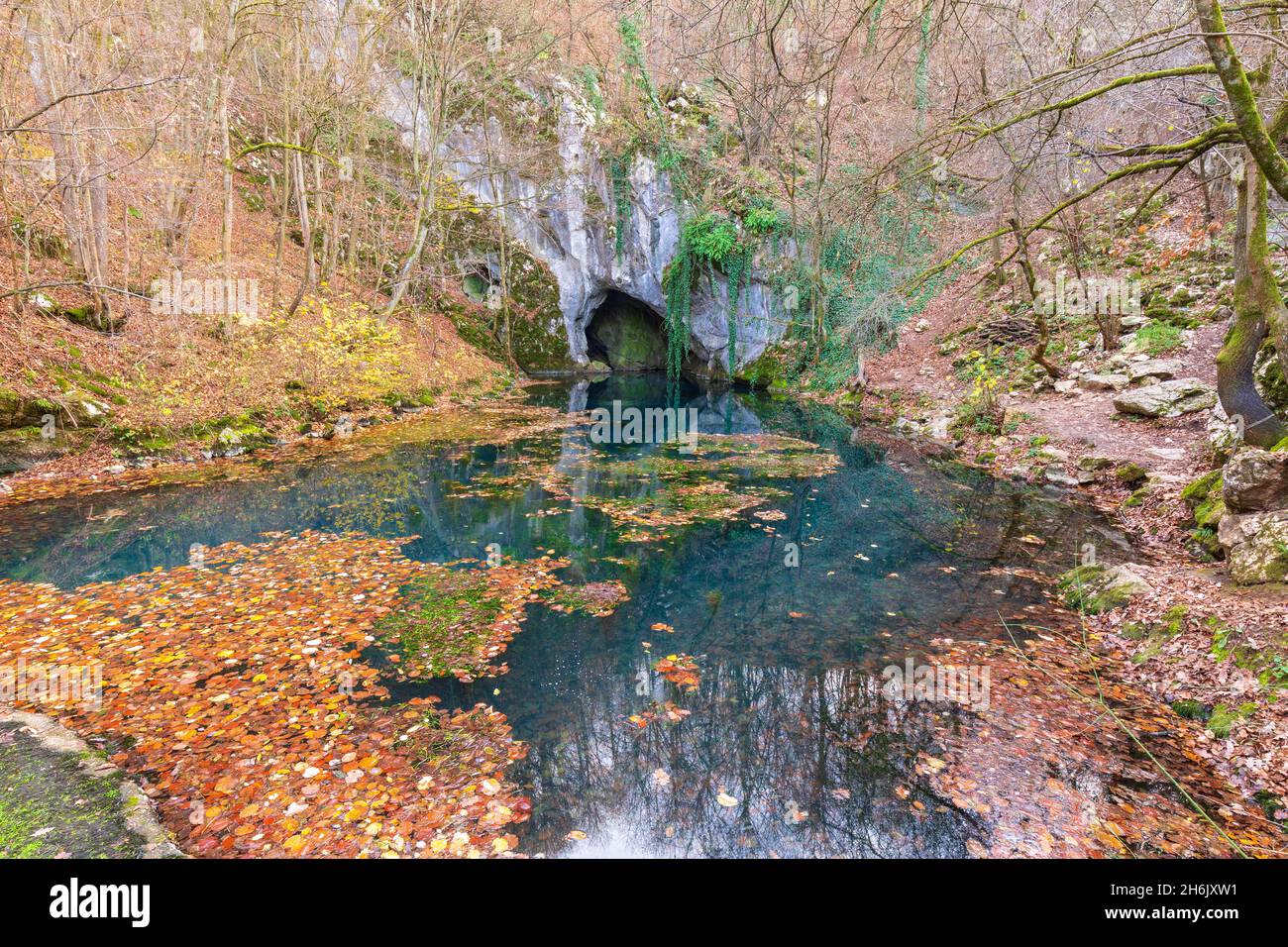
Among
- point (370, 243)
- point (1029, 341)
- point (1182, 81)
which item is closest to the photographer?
point (1182, 81)

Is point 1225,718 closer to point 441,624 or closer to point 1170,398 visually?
point 441,624

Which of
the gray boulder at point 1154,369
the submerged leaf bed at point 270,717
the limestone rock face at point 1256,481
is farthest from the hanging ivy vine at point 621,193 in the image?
the limestone rock face at point 1256,481

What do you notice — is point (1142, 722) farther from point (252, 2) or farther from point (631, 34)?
point (631, 34)

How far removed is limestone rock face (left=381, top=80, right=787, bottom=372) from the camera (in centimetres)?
2373

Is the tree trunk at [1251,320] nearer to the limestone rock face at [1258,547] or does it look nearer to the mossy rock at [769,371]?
the limestone rock face at [1258,547]

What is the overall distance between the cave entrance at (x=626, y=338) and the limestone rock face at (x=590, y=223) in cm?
413

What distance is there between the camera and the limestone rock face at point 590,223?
23.7 m

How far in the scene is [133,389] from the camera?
34.2 ft

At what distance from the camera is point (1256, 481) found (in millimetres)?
5684

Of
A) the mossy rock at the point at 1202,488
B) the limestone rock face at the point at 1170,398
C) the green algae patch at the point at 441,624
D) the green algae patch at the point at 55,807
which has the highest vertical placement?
the limestone rock face at the point at 1170,398

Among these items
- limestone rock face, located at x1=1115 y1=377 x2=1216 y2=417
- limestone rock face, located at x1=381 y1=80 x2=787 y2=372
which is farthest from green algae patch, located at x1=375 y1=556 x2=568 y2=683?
limestone rock face, located at x1=381 y1=80 x2=787 y2=372

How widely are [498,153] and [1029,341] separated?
20.6 meters

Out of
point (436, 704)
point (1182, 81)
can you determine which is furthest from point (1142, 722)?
point (1182, 81)

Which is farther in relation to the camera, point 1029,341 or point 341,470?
point 1029,341
